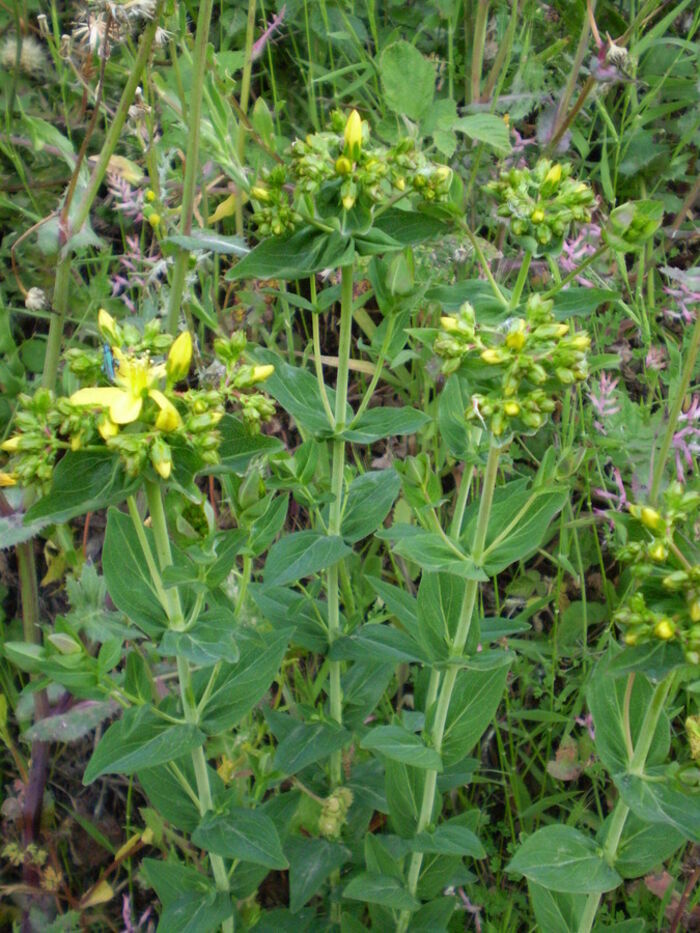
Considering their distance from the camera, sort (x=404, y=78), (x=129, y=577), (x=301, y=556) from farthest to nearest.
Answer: (x=404, y=78)
(x=301, y=556)
(x=129, y=577)

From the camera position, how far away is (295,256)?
1782 millimetres

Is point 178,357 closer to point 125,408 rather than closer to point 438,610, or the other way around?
point 125,408

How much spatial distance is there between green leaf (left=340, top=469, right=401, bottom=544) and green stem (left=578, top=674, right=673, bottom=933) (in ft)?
2.23

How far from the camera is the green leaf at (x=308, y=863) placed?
2.18 m

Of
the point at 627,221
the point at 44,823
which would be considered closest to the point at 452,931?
the point at 44,823

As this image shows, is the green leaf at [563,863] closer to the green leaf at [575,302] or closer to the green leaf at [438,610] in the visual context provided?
the green leaf at [438,610]

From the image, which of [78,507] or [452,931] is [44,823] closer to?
[452,931]

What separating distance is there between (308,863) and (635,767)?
886 mm

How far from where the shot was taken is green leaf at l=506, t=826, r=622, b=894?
69.2 inches

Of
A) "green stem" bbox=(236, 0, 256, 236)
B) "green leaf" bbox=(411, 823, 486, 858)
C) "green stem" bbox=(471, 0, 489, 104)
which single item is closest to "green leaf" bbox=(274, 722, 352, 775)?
"green leaf" bbox=(411, 823, 486, 858)

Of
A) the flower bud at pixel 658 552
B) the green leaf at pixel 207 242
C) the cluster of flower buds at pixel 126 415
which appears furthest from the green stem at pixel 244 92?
the flower bud at pixel 658 552

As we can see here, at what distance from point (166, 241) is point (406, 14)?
2129 millimetres

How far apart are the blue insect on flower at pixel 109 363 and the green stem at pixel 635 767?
107 cm

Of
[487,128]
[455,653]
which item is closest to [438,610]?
[455,653]
